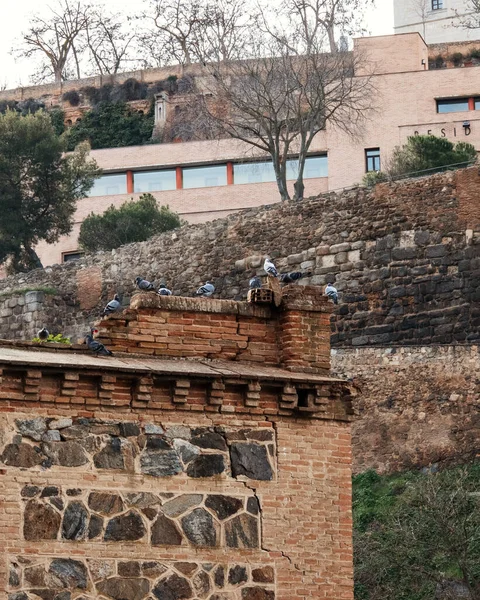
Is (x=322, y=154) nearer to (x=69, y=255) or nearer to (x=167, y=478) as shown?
(x=69, y=255)

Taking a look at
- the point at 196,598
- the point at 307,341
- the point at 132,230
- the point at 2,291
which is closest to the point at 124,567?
the point at 196,598

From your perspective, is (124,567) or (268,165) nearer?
(124,567)

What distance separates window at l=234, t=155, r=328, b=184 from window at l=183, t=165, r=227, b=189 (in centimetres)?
50

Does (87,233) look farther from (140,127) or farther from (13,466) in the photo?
(13,466)

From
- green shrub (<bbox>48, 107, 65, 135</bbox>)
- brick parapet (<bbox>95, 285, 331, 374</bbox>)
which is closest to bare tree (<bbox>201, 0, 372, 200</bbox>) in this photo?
green shrub (<bbox>48, 107, 65, 135</bbox>)

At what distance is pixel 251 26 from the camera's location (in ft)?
178

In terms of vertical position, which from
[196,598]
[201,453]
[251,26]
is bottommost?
[196,598]

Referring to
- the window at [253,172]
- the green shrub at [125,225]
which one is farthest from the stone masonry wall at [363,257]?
the window at [253,172]

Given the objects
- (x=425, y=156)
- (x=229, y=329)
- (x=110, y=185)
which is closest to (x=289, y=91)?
(x=425, y=156)

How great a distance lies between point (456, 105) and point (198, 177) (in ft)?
27.8

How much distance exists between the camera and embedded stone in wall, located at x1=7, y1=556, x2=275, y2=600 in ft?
52.3

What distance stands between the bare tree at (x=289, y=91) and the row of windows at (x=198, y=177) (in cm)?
404

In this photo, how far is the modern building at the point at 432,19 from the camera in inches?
2916

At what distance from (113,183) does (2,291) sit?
52.6 feet
